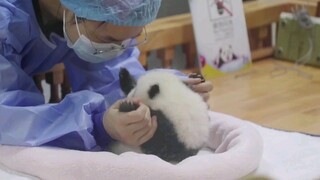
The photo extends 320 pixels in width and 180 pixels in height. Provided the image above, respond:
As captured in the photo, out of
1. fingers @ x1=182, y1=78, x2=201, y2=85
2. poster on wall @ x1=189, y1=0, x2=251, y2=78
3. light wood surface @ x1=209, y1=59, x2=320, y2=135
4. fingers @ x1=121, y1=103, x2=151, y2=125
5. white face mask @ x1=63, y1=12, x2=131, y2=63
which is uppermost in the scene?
white face mask @ x1=63, y1=12, x2=131, y2=63

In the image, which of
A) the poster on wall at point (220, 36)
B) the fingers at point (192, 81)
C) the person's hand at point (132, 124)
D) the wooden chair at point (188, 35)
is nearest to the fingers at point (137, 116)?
the person's hand at point (132, 124)

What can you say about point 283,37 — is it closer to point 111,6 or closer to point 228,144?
point 228,144

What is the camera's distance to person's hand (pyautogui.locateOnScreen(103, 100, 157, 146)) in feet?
2.39

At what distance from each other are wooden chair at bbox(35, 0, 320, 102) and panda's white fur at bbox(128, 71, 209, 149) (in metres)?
0.38

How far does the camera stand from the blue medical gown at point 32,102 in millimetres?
759

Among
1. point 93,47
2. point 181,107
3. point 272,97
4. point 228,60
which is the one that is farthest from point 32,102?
point 228,60

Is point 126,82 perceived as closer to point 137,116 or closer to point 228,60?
point 137,116

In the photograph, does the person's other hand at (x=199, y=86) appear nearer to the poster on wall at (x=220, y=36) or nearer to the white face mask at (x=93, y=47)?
the white face mask at (x=93, y=47)

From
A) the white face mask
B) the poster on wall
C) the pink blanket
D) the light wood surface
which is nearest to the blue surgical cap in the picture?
the white face mask

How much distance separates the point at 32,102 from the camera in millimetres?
813

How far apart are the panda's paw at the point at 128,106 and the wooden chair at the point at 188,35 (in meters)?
0.38

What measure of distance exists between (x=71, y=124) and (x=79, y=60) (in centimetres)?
26

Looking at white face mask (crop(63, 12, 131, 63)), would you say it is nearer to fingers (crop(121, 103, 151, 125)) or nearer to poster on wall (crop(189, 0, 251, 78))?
fingers (crop(121, 103, 151, 125))

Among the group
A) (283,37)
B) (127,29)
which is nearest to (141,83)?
(127,29)
